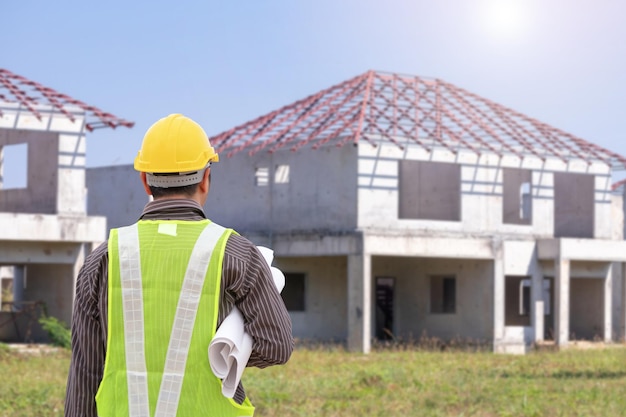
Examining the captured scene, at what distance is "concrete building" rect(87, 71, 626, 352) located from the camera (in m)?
26.0

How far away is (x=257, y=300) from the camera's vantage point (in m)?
2.78

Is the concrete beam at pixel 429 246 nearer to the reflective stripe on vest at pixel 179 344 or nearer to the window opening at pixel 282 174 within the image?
the window opening at pixel 282 174

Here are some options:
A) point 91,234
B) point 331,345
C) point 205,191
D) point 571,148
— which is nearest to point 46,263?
point 91,234

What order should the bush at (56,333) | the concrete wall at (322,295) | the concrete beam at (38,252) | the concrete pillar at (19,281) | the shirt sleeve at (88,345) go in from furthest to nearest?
the concrete pillar at (19,281) → the concrete wall at (322,295) → the concrete beam at (38,252) → the bush at (56,333) → the shirt sleeve at (88,345)

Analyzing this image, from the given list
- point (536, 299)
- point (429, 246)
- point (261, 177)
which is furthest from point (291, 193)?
point (536, 299)

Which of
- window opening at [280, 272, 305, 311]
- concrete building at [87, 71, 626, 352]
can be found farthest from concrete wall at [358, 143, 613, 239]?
window opening at [280, 272, 305, 311]

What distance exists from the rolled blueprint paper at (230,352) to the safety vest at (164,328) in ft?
0.11

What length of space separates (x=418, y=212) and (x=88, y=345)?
Answer: 26.4 metres

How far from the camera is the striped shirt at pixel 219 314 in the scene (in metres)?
2.78

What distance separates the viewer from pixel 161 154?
2.93 metres

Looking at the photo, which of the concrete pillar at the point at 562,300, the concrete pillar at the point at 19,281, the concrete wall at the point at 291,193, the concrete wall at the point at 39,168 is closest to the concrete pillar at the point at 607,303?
the concrete pillar at the point at 562,300

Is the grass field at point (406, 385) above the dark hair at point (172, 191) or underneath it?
underneath

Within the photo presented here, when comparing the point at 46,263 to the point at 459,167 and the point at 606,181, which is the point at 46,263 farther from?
the point at 606,181

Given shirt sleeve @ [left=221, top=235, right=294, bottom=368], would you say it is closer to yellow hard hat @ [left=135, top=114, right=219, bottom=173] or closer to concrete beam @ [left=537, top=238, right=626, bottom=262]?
yellow hard hat @ [left=135, top=114, right=219, bottom=173]
